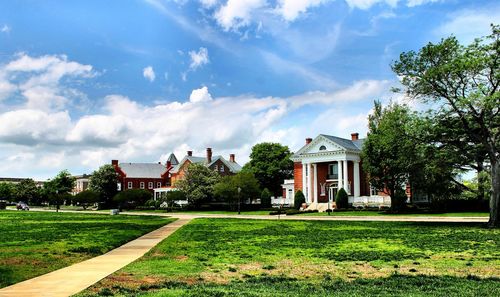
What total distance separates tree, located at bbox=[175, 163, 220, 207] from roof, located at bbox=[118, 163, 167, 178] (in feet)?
114

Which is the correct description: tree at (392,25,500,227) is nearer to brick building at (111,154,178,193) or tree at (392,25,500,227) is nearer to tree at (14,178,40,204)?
brick building at (111,154,178,193)

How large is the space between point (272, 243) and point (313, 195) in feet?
166

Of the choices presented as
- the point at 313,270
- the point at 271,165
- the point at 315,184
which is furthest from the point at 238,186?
the point at 313,270

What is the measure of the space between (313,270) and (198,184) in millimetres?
64061

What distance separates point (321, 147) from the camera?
226 feet

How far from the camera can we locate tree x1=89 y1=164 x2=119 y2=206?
92438mm

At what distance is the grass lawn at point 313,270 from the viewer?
948cm

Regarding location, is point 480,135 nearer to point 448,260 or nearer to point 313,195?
point 448,260

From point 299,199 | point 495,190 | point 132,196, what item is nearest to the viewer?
point 495,190

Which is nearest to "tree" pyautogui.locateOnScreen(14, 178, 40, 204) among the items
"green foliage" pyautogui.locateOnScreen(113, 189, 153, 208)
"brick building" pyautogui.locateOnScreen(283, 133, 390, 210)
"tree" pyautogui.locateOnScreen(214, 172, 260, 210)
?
"green foliage" pyautogui.locateOnScreen(113, 189, 153, 208)

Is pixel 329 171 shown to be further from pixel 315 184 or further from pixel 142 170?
pixel 142 170

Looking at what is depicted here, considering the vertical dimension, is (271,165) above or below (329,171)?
above

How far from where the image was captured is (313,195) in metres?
69.2

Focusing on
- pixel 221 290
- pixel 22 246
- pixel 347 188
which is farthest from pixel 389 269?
pixel 347 188
